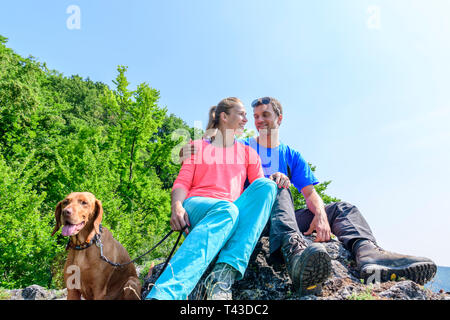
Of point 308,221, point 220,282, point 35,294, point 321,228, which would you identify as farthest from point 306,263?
point 35,294

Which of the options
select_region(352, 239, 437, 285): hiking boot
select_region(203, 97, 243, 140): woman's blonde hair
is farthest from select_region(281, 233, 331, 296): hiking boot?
select_region(203, 97, 243, 140): woman's blonde hair

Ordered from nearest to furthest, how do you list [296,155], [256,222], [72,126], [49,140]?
[256,222], [296,155], [49,140], [72,126]

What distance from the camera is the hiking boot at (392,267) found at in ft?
8.79

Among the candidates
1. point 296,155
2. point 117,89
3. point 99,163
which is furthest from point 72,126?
point 296,155

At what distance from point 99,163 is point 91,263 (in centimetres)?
1049

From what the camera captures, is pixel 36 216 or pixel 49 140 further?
pixel 49 140

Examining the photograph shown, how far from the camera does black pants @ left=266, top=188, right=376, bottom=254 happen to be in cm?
292

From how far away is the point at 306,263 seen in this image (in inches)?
93.2

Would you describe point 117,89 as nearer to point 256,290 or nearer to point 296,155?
point 296,155

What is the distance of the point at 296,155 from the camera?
13.8ft

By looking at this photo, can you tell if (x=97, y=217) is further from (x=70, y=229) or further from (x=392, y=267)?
(x=392, y=267)

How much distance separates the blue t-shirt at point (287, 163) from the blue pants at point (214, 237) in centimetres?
126

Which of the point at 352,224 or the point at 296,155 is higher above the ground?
the point at 296,155

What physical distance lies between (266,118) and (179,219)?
2.30 m
